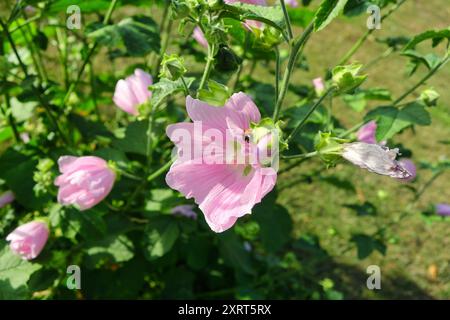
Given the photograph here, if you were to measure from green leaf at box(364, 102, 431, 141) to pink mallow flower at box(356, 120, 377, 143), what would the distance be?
0.34 ft

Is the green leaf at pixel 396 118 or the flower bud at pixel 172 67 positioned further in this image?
the green leaf at pixel 396 118

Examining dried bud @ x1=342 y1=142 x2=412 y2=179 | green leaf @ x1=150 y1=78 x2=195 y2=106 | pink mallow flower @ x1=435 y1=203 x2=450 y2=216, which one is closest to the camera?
dried bud @ x1=342 y1=142 x2=412 y2=179

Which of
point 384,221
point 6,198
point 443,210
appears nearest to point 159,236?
point 6,198

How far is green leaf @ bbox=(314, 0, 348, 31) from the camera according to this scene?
0.76 meters

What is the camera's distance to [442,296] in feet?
7.33

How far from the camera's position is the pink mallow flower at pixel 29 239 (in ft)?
3.76

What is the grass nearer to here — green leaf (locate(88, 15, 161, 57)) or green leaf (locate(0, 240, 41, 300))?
green leaf (locate(88, 15, 161, 57))

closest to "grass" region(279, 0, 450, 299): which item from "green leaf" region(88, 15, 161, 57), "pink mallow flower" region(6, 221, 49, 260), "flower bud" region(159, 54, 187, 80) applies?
"green leaf" region(88, 15, 161, 57)

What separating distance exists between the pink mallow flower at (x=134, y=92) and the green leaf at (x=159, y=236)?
300 mm

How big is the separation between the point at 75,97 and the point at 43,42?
0.35m

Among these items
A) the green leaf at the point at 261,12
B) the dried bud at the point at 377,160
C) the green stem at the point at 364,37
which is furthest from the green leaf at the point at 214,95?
the green stem at the point at 364,37

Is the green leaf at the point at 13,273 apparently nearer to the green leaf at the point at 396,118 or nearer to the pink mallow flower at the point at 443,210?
the green leaf at the point at 396,118

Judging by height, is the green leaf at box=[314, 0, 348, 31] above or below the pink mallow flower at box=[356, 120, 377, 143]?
above

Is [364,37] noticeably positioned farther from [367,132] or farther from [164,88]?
[164,88]
